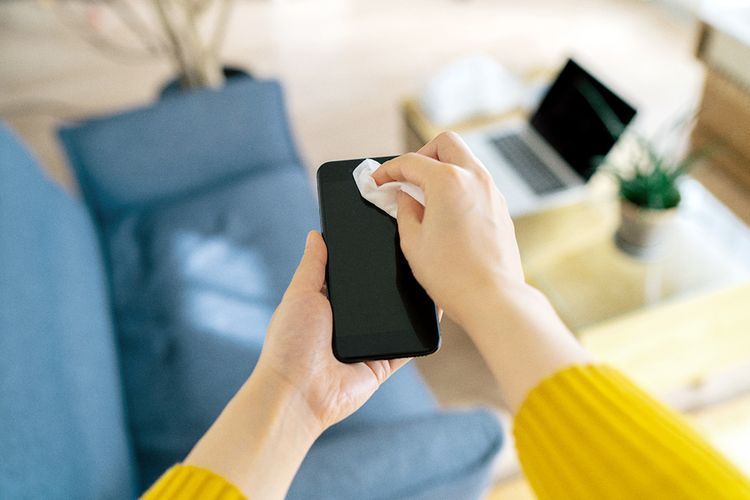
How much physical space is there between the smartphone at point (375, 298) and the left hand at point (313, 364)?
32 millimetres

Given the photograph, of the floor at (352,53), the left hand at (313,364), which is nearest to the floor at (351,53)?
the floor at (352,53)

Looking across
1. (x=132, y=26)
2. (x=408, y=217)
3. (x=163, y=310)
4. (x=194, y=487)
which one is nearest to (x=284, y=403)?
(x=194, y=487)

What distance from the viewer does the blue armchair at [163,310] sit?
2.40 feet

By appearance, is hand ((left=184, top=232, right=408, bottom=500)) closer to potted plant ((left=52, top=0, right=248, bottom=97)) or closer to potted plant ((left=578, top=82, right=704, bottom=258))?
potted plant ((left=578, top=82, right=704, bottom=258))

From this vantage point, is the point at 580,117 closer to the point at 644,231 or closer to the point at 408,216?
the point at 644,231

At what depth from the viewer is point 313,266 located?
459 millimetres

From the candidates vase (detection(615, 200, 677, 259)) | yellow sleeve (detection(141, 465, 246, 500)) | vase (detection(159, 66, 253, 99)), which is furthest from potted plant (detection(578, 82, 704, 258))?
vase (detection(159, 66, 253, 99))

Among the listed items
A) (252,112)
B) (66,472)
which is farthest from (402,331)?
(252,112)

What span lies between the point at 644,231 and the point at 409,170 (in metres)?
0.75

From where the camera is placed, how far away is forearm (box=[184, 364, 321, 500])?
1.66 ft

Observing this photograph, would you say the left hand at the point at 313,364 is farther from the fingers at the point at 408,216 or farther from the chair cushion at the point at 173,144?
the chair cushion at the point at 173,144

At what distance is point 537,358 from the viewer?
1.29 ft

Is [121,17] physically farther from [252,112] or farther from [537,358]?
[537,358]

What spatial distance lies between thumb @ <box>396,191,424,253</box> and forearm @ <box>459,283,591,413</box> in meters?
0.07
